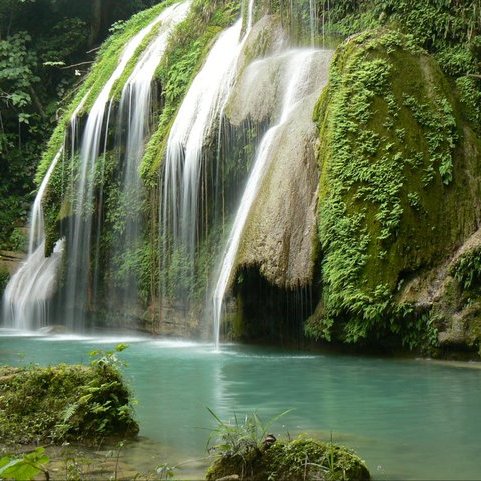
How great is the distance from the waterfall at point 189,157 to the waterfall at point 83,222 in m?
2.83

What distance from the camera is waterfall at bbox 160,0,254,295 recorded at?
14.5m

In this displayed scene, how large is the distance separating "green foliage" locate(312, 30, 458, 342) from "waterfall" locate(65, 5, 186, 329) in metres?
7.05

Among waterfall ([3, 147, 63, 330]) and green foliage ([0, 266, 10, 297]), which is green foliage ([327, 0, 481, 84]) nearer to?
waterfall ([3, 147, 63, 330])

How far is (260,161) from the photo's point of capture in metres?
12.8

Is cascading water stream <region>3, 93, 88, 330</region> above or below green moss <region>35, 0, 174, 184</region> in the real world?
below

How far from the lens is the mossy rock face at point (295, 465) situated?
417 cm

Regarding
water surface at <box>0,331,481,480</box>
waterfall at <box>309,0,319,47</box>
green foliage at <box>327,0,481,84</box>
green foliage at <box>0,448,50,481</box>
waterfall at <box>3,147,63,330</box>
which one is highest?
waterfall at <box>309,0,319,47</box>

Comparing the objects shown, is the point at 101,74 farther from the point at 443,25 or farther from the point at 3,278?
the point at 443,25

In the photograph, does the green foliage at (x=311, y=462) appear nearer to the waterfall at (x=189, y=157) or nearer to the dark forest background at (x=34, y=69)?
the waterfall at (x=189, y=157)

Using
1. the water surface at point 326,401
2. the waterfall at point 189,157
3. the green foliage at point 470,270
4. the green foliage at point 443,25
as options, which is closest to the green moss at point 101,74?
the waterfall at point 189,157

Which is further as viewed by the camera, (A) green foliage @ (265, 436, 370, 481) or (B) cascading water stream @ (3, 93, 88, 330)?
(B) cascading water stream @ (3, 93, 88, 330)

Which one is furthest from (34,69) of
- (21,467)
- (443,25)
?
(21,467)

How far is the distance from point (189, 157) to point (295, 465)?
35.4ft

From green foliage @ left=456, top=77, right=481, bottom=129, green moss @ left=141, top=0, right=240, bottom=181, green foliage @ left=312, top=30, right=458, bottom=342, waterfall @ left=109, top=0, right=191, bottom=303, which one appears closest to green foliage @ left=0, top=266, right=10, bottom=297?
waterfall @ left=109, top=0, right=191, bottom=303
